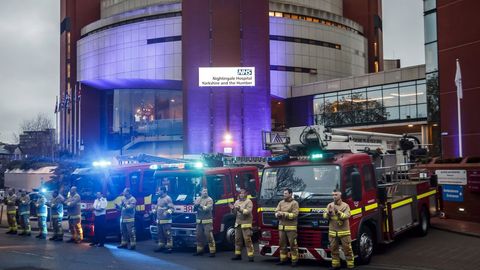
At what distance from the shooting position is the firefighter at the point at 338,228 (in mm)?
10148

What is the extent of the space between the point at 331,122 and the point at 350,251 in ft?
124

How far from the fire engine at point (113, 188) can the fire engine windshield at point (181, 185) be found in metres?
2.57

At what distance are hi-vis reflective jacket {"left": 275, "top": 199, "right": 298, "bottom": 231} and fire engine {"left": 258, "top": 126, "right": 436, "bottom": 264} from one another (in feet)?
0.90

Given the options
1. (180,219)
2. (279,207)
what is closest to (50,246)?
(180,219)

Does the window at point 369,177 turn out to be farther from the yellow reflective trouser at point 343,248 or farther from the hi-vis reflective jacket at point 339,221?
the yellow reflective trouser at point 343,248

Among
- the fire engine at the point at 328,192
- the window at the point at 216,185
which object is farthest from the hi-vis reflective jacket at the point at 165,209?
the fire engine at the point at 328,192

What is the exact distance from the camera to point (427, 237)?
14.4 m

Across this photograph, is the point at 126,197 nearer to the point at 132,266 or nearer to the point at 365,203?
the point at 132,266

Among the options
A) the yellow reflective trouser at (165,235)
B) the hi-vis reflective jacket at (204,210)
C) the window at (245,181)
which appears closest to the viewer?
the hi-vis reflective jacket at (204,210)

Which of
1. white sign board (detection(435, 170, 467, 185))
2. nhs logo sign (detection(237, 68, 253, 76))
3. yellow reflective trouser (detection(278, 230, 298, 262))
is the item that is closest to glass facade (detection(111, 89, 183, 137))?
nhs logo sign (detection(237, 68, 253, 76))

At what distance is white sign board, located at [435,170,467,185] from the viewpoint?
53.6 ft

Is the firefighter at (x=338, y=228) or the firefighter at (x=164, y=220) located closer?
the firefighter at (x=338, y=228)

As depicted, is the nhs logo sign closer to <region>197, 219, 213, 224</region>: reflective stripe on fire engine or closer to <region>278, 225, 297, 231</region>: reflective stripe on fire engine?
<region>197, 219, 213, 224</region>: reflective stripe on fire engine

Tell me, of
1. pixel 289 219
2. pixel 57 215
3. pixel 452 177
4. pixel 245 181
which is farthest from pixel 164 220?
pixel 452 177
